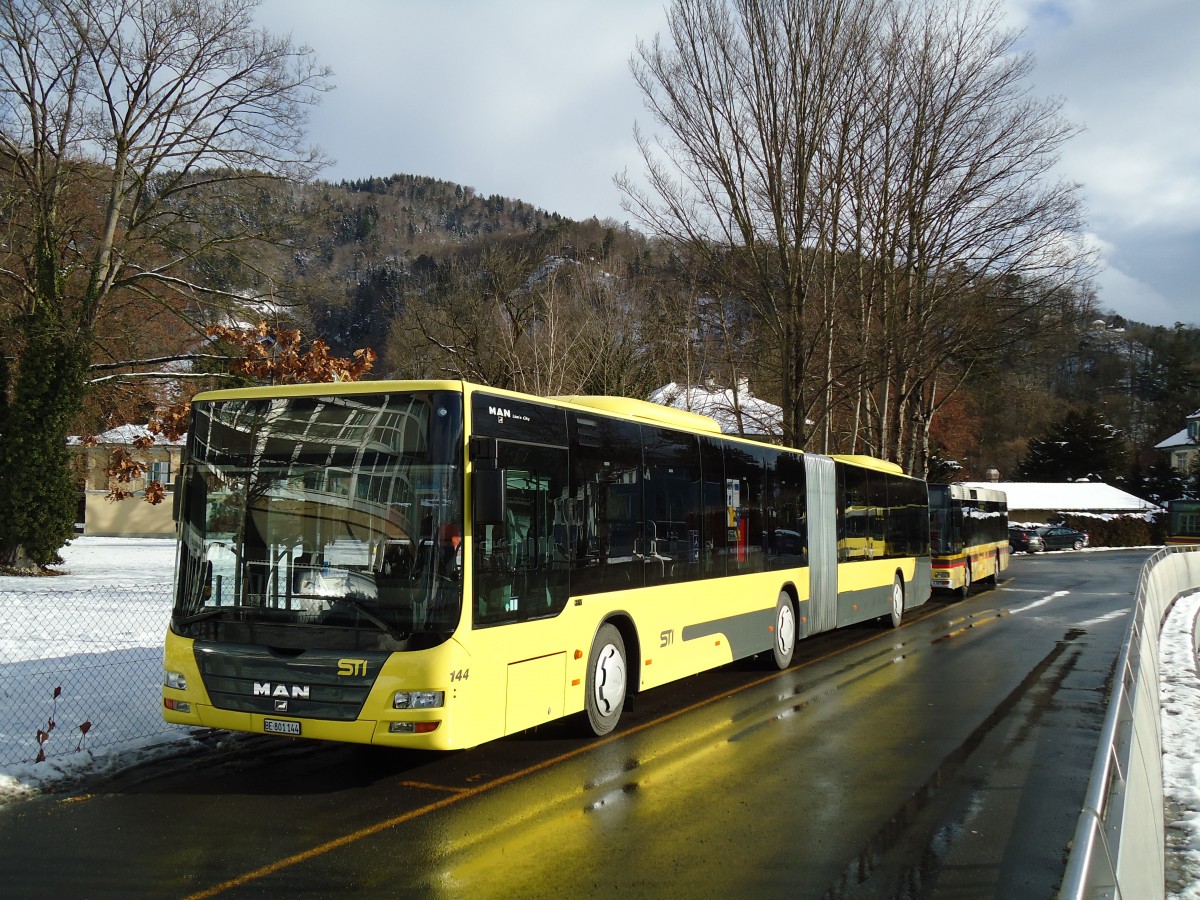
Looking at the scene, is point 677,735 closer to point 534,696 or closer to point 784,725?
point 784,725

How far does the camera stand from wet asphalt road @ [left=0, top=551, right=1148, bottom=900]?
535 cm

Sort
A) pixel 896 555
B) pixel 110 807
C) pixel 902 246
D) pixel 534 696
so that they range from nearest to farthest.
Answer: pixel 110 807 → pixel 534 696 → pixel 896 555 → pixel 902 246

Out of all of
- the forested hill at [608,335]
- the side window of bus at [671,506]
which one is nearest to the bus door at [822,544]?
the side window of bus at [671,506]

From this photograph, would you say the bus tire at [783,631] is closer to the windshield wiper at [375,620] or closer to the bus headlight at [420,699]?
the bus headlight at [420,699]

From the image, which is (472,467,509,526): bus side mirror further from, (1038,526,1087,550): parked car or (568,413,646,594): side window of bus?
(1038,526,1087,550): parked car

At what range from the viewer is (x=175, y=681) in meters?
7.29

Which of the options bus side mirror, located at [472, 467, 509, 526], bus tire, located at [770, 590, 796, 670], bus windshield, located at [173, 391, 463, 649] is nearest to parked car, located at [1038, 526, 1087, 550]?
bus tire, located at [770, 590, 796, 670]

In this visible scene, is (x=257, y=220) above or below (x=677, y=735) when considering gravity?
above

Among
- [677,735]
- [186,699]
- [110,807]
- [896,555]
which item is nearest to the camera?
[110,807]

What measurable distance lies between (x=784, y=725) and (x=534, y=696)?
303cm

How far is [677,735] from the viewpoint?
9070mm

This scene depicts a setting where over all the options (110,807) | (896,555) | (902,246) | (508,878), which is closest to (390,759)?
(110,807)

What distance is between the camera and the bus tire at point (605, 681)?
8609 millimetres

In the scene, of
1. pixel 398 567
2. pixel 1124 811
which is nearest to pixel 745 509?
pixel 398 567
